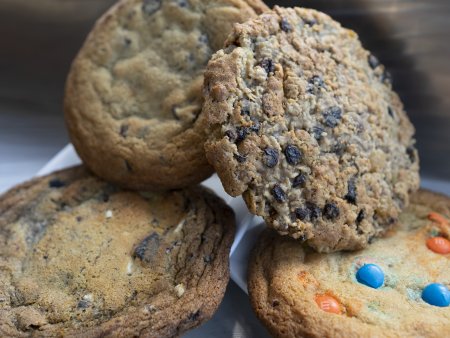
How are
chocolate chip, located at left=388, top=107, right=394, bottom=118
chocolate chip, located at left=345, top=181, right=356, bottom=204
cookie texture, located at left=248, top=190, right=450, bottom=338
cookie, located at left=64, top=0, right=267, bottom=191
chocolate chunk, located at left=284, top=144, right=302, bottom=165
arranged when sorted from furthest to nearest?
chocolate chip, located at left=388, top=107, right=394, bottom=118
cookie, located at left=64, top=0, right=267, bottom=191
chocolate chip, located at left=345, top=181, right=356, bottom=204
chocolate chunk, located at left=284, top=144, right=302, bottom=165
cookie texture, located at left=248, top=190, right=450, bottom=338

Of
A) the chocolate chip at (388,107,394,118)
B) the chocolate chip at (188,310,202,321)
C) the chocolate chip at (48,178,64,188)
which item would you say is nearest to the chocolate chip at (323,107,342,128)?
the chocolate chip at (388,107,394,118)

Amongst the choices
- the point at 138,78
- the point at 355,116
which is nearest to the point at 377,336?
the point at 355,116

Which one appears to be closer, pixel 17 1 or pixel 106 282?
pixel 106 282

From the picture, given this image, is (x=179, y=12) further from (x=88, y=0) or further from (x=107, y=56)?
(x=88, y=0)

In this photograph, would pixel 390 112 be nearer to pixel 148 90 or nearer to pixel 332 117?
pixel 332 117

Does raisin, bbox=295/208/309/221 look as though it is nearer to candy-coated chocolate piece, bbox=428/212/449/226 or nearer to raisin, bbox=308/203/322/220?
raisin, bbox=308/203/322/220
